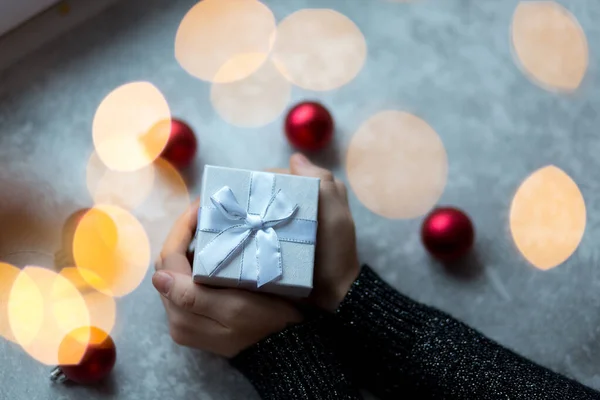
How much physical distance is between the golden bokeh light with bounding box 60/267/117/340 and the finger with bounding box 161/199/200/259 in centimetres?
14

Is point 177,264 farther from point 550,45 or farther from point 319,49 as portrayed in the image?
point 550,45

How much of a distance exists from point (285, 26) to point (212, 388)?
57 cm

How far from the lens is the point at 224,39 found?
3.47ft

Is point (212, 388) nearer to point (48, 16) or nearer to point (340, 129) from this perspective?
point (340, 129)

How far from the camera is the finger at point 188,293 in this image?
2.58 feet

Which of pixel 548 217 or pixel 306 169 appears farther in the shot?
pixel 548 217

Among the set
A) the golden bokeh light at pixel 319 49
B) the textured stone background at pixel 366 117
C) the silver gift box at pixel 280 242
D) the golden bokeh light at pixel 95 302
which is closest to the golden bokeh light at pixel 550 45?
the textured stone background at pixel 366 117

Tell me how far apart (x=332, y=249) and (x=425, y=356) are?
0.18 metres

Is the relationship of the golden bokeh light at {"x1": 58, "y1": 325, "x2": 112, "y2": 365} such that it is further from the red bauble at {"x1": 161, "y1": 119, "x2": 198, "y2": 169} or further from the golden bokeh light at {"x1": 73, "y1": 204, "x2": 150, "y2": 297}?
the red bauble at {"x1": 161, "y1": 119, "x2": 198, "y2": 169}

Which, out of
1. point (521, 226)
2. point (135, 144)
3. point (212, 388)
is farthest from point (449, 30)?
point (212, 388)

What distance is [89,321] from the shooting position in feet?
3.07

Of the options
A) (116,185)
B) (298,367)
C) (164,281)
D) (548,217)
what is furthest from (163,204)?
(548,217)

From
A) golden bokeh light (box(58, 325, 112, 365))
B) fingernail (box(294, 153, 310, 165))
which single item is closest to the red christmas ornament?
golden bokeh light (box(58, 325, 112, 365))

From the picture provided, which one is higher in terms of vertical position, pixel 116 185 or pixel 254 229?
pixel 254 229
